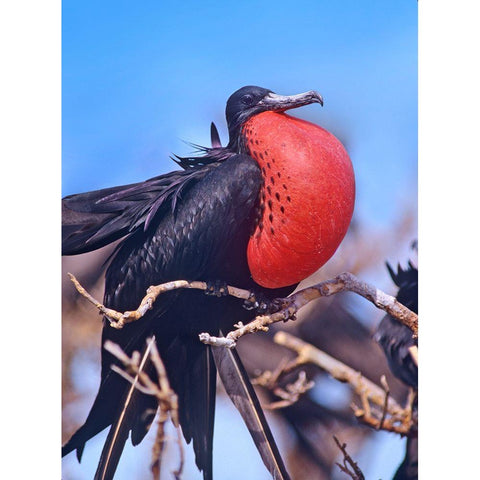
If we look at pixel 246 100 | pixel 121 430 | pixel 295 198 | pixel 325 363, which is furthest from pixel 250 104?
pixel 121 430

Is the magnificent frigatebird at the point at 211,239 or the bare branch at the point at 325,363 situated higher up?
the magnificent frigatebird at the point at 211,239

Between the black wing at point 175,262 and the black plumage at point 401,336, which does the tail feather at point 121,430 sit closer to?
the black wing at point 175,262

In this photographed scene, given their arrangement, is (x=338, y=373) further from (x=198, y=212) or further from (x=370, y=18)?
(x=370, y=18)

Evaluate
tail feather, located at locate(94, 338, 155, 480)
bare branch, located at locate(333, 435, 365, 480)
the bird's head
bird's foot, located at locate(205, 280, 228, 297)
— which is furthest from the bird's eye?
bare branch, located at locate(333, 435, 365, 480)

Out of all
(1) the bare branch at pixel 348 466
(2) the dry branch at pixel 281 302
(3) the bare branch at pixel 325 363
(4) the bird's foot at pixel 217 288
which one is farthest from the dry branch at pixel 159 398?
(1) the bare branch at pixel 348 466

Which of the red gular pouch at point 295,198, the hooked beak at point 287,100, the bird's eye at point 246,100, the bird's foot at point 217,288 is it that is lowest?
the bird's foot at point 217,288

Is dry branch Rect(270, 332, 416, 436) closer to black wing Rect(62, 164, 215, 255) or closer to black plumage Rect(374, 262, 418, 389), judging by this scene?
black plumage Rect(374, 262, 418, 389)

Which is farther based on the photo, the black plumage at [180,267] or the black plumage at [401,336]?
the black plumage at [401,336]
